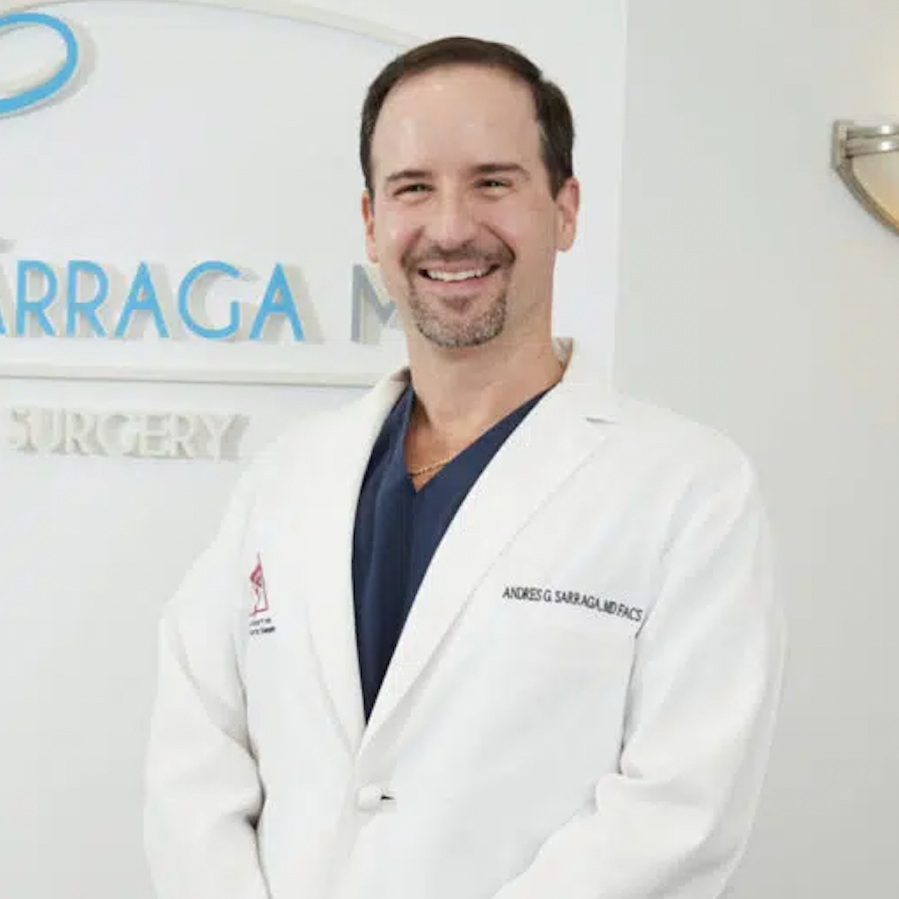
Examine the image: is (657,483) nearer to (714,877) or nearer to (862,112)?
(714,877)

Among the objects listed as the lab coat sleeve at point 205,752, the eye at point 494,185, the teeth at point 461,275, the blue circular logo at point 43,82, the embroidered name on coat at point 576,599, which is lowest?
the lab coat sleeve at point 205,752

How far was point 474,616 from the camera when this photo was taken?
4.17ft

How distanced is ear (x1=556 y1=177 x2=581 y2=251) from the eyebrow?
0.08 m

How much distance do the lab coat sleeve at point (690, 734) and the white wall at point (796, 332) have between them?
0.72 metres

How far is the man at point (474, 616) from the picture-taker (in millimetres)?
1226

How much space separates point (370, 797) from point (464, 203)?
63 centimetres

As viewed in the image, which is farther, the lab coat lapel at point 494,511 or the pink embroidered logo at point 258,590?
the pink embroidered logo at point 258,590

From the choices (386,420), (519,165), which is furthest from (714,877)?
(519,165)

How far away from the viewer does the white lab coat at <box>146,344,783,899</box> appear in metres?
1.21

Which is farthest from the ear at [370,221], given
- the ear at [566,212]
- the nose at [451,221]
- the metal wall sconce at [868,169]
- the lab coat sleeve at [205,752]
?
the metal wall sconce at [868,169]

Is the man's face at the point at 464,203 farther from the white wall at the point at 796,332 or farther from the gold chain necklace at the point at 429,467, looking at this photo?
the white wall at the point at 796,332

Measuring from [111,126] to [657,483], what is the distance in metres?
1.06

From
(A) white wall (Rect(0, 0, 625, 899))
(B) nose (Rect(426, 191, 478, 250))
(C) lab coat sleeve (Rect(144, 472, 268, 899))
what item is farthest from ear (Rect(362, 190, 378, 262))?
(A) white wall (Rect(0, 0, 625, 899))

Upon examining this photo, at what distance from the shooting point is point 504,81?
137 centimetres
